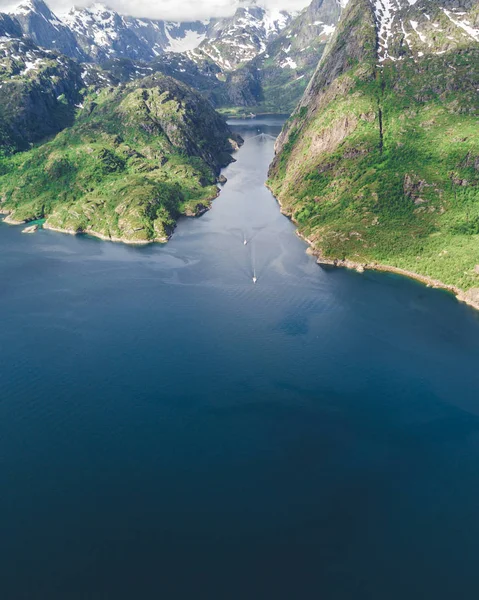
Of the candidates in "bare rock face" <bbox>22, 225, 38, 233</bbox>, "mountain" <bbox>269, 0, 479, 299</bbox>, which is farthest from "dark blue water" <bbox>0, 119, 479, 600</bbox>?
"bare rock face" <bbox>22, 225, 38, 233</bbox>

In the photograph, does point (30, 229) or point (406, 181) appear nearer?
point (406, 181)

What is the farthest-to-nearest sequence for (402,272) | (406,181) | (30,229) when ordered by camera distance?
(30,229) < (406,181) < (402,272)

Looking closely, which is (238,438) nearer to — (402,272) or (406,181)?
(402,272)

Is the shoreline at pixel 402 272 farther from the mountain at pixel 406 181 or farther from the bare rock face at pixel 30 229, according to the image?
the bare rock face at pixel 30 229

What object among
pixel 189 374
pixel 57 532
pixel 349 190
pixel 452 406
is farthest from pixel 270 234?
pixel 57 532

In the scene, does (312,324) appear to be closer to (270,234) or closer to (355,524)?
(355,524)

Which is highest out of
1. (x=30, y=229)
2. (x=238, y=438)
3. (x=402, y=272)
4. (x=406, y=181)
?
(x=406, y=181)

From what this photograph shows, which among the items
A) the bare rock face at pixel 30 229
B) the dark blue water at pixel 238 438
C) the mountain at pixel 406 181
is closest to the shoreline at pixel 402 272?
the mountain at pixel 406 181

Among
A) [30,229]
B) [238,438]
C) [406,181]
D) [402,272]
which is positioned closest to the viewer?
[238,438]

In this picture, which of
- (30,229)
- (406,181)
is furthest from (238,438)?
(30,229)

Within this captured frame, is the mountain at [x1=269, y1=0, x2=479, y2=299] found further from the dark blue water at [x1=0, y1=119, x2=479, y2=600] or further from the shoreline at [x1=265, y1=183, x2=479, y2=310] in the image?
the dark blue water at [x1=0, y1=119, x2=479, y2=600]
